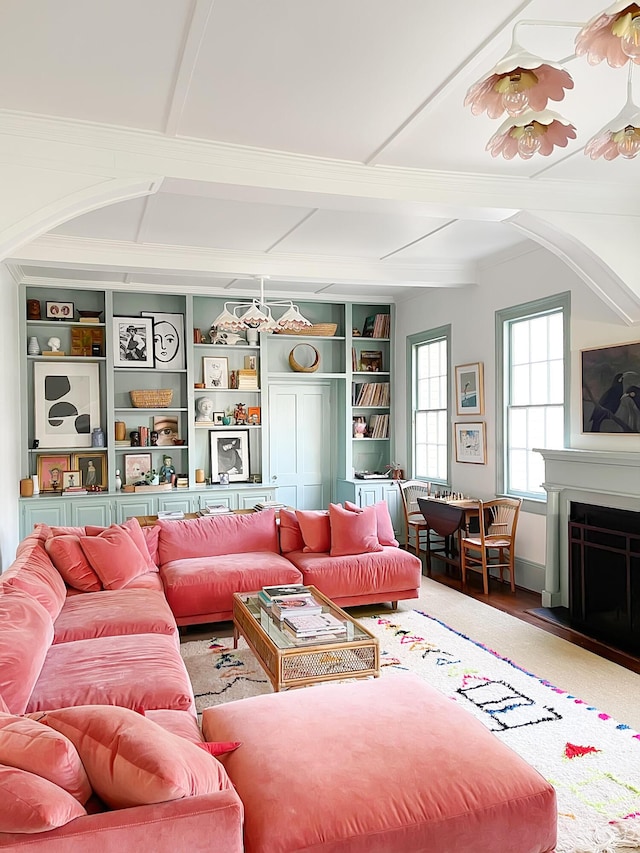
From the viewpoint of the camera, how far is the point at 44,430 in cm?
678

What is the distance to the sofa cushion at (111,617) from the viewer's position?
11.2 ft

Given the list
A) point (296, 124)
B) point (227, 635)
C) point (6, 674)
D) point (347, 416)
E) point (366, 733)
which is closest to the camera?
point (366, 733)

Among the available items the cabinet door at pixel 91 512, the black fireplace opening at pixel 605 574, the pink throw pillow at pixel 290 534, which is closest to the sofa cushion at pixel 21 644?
the pink throw pillow at pixel 290 534

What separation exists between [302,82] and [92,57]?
2.70 feet

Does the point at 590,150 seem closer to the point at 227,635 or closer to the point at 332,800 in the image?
the point at 332,800

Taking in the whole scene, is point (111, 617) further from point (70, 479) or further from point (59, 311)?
point (59, 311)

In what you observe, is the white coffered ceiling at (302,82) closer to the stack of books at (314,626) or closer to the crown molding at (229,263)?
the crown molding at (229,263)

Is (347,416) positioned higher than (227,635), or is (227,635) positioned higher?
(347,416)

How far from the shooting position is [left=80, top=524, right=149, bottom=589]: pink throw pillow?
420 cm

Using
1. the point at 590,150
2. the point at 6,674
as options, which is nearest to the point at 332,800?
the point at 6,674

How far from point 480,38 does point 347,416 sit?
5609mm

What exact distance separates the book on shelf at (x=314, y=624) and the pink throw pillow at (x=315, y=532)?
1.49 meters

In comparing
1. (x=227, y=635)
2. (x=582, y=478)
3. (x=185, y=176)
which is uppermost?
(x=185, y=176)

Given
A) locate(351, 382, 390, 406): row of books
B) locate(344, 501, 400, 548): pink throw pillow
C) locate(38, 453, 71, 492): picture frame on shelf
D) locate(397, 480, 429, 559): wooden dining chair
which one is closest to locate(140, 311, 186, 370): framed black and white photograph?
locate(38, 453, 71, 492): picture frame on shelf
